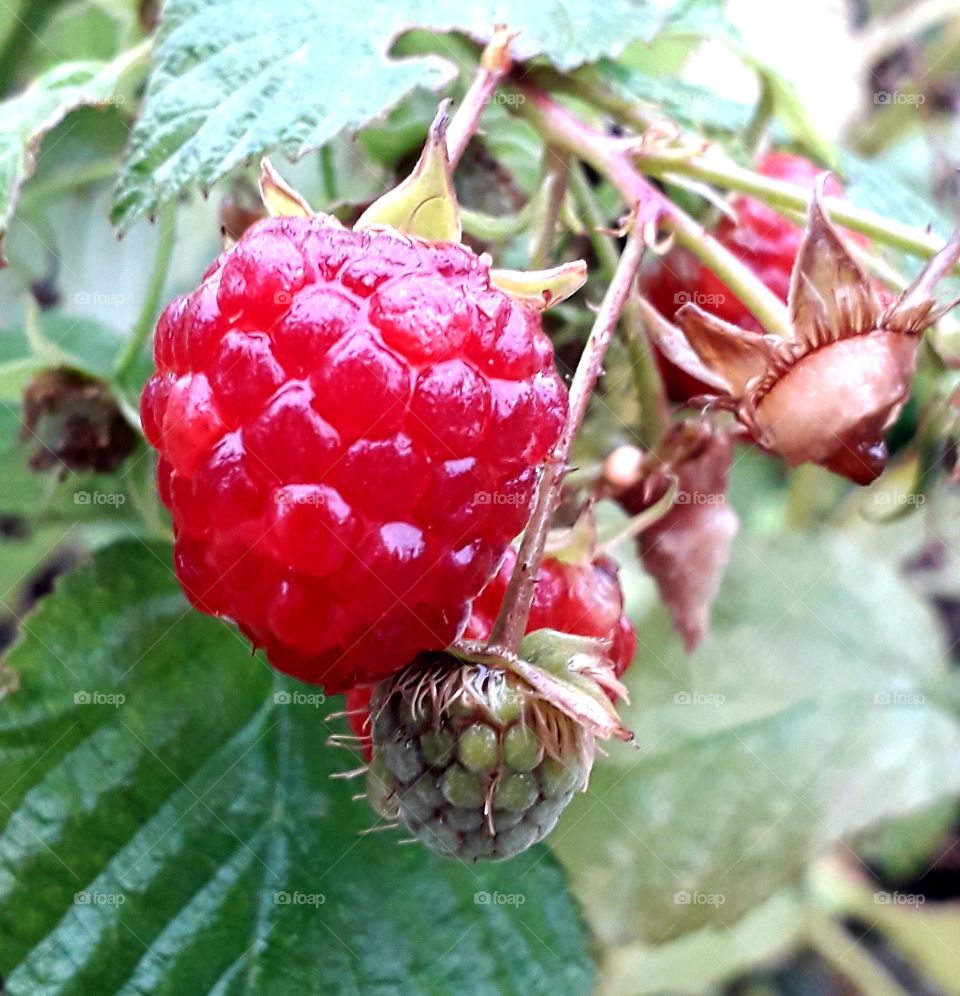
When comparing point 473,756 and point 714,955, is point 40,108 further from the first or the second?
point 714,955

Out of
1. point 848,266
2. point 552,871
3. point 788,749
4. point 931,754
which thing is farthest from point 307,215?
point 931,754

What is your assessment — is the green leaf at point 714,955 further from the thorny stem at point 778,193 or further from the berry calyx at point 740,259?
the thorny stem at point 778,193

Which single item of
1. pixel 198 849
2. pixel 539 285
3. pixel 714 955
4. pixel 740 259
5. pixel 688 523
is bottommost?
pixel 714 955

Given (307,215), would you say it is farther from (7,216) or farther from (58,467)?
(58,467)

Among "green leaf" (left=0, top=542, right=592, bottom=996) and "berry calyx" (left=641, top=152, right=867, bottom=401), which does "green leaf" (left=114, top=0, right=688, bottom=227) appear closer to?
"berry calyx" (left=641, top=152, right=867, bottom=401)

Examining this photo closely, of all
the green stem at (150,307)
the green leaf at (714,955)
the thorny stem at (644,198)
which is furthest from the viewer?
the green leaf at (714,955)

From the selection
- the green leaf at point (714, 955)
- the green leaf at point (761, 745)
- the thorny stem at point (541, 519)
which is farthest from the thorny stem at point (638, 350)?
the green leaf at point (714, 955)

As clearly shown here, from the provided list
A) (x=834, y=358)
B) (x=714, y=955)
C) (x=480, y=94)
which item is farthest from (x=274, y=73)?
(x=714, y=955)
